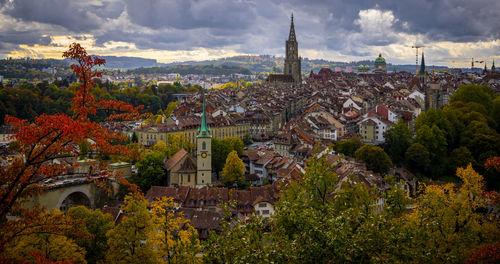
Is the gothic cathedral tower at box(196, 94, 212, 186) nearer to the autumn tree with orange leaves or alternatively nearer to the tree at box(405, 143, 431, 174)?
the tree at box(405, 143, 431, 174)

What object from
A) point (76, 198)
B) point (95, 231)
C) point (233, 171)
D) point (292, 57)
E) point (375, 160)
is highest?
point (292, 57)

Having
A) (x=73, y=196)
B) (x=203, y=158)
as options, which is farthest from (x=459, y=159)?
(x=73, y=196)

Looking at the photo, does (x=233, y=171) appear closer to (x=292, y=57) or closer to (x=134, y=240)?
(x=134, y=240)

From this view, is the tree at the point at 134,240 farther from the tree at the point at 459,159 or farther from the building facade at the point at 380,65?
Answer: the building facade at the point at 380,65

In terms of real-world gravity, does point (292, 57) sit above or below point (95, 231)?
above

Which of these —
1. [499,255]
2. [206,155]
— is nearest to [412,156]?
[206,155]

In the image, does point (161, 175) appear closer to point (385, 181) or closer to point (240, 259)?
point (385, 181)

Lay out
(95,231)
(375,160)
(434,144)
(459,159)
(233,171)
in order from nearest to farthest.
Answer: (95,231), (233,171), (375,160), (459,159), (434,144)
